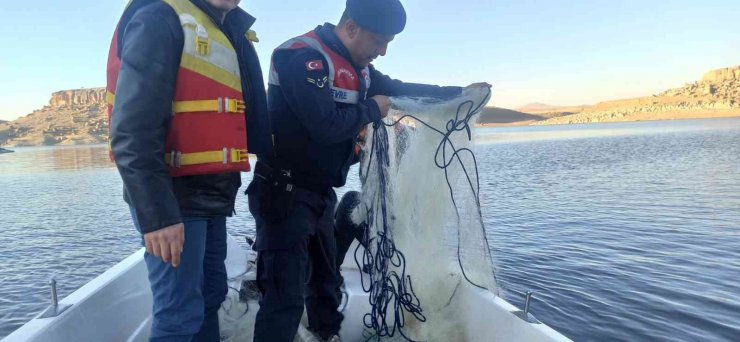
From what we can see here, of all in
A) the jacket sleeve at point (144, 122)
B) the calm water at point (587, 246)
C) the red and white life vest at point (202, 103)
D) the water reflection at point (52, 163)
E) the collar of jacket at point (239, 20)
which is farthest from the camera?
the water reflection at point (52, 163)

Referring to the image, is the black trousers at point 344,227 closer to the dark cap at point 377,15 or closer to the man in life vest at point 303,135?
the man in life vest at point 303,135

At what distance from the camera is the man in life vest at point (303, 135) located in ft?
8.39

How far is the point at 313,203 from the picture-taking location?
2.84 m

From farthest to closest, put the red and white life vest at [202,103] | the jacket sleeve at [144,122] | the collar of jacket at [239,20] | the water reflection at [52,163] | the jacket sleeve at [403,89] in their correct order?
the water reflection at [52,163]
the jacket sleeve at [403,89]
the collar of jacket at [239,20]
the red and white life vest at [202,103]
the jacket sleeve at [144,122]

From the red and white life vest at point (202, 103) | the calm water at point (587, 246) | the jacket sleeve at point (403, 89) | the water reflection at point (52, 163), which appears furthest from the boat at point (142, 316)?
the water reflection at point (52, 163)

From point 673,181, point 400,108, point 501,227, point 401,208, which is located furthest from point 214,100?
point 673,181

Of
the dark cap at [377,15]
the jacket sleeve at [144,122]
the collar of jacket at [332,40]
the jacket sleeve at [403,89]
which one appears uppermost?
the dark cap at [377,15]

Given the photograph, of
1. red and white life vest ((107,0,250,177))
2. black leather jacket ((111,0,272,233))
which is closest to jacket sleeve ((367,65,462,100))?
red and white life vest ((107,0,250,177))

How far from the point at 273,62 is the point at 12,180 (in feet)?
117

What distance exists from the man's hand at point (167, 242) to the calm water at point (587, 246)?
18.1 ft

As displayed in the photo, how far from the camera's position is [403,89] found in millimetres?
3447

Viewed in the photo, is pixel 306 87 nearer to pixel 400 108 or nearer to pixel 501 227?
pixel 400 108

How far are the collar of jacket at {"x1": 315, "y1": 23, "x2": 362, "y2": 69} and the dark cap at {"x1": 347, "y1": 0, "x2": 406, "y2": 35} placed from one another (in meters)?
0.18

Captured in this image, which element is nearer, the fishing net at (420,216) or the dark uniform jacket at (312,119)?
the dark uniform jacket at (312,119)
